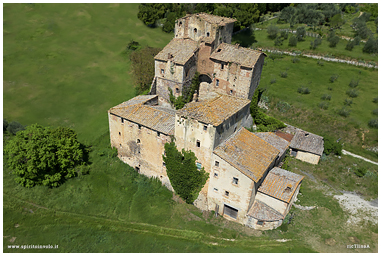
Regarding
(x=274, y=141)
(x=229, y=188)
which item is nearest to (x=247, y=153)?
(x=229, y=188)

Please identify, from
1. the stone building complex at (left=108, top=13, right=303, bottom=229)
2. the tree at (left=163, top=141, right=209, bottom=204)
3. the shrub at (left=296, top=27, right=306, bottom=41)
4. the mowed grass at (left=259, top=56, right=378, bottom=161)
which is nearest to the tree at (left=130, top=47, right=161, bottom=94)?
the stone building complex at (left=108, top=13, right=303, bottom=229)

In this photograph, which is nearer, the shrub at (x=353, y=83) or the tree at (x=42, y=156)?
the tree at (x=42, y=156)

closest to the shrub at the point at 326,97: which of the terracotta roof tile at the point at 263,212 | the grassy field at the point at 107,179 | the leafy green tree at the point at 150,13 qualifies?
the grassy field at the point at 107,179

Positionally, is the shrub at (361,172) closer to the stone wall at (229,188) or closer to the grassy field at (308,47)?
the stone wall at (229,188)

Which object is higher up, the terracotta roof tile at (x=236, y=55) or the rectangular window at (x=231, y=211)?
the terracotta roof tile at (x=236, y=55)

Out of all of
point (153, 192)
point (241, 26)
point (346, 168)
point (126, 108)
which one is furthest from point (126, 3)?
point (346, 168)

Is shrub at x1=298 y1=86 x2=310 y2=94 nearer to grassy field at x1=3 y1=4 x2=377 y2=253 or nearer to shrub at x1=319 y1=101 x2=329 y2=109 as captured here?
grassy field at x1=3 y1=4 x2=377 y2=253

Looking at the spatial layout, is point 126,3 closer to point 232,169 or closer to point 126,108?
point 126,108
